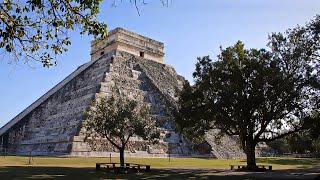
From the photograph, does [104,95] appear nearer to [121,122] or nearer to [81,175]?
[121,122]

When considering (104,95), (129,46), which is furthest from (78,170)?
(129,46)

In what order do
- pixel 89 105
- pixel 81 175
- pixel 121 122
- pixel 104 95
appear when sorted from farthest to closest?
pixel 104 95 → pixel 89 105 → pixel 121 122 → pixel 81 175

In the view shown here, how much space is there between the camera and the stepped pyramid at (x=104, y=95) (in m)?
36.3

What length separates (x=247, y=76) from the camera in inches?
1021

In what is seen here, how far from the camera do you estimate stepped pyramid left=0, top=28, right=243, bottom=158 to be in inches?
1428

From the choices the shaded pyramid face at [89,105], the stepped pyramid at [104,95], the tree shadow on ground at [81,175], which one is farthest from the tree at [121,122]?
the shaded pyramid face at [89,105]

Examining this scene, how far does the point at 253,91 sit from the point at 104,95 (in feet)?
60.8

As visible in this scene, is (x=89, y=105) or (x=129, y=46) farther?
(x=129, y=46)

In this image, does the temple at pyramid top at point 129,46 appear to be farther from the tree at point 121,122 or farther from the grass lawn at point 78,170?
the tree at point 121,122

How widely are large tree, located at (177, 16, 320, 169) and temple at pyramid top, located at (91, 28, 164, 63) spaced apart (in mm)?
Result: 24057

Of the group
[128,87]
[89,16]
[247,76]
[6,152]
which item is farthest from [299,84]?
[6,152]

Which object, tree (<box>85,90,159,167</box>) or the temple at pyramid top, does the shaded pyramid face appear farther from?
tree (<box>85,90,159,167</box>)

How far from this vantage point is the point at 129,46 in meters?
51.7

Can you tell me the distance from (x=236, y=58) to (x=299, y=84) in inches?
168
